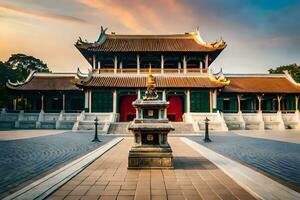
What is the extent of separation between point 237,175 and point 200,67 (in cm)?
2445

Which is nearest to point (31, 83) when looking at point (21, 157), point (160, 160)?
point (21, 157)

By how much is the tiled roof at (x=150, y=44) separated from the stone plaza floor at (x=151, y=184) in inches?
909

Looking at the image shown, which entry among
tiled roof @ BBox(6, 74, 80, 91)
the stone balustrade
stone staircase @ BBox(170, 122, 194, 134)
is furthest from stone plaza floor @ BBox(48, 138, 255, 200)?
tiled roof @ BBox(6, 74, 80, 91)

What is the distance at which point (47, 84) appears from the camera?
98.6 feet

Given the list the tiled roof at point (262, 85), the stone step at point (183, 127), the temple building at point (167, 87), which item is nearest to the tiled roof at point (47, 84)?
the temple building at point (167, 87)

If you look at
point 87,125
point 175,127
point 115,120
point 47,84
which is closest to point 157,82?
point 175,127

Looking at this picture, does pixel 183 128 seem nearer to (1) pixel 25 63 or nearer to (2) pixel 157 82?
(2) pixel 157 82

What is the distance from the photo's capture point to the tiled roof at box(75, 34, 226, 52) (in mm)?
28725

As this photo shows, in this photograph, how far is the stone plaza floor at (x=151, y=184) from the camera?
4.79 metres

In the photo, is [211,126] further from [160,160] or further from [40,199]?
[40,199]

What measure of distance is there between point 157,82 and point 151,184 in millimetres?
22057

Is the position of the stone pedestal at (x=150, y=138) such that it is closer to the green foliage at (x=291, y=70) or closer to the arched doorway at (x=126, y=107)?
the arched doorway at (x=126, y=107)

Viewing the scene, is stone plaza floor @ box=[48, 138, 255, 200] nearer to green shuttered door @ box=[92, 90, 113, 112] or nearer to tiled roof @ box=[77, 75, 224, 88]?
tiled roof @ box=[77, 75, 224, 88]

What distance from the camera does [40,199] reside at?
451 centimetres
